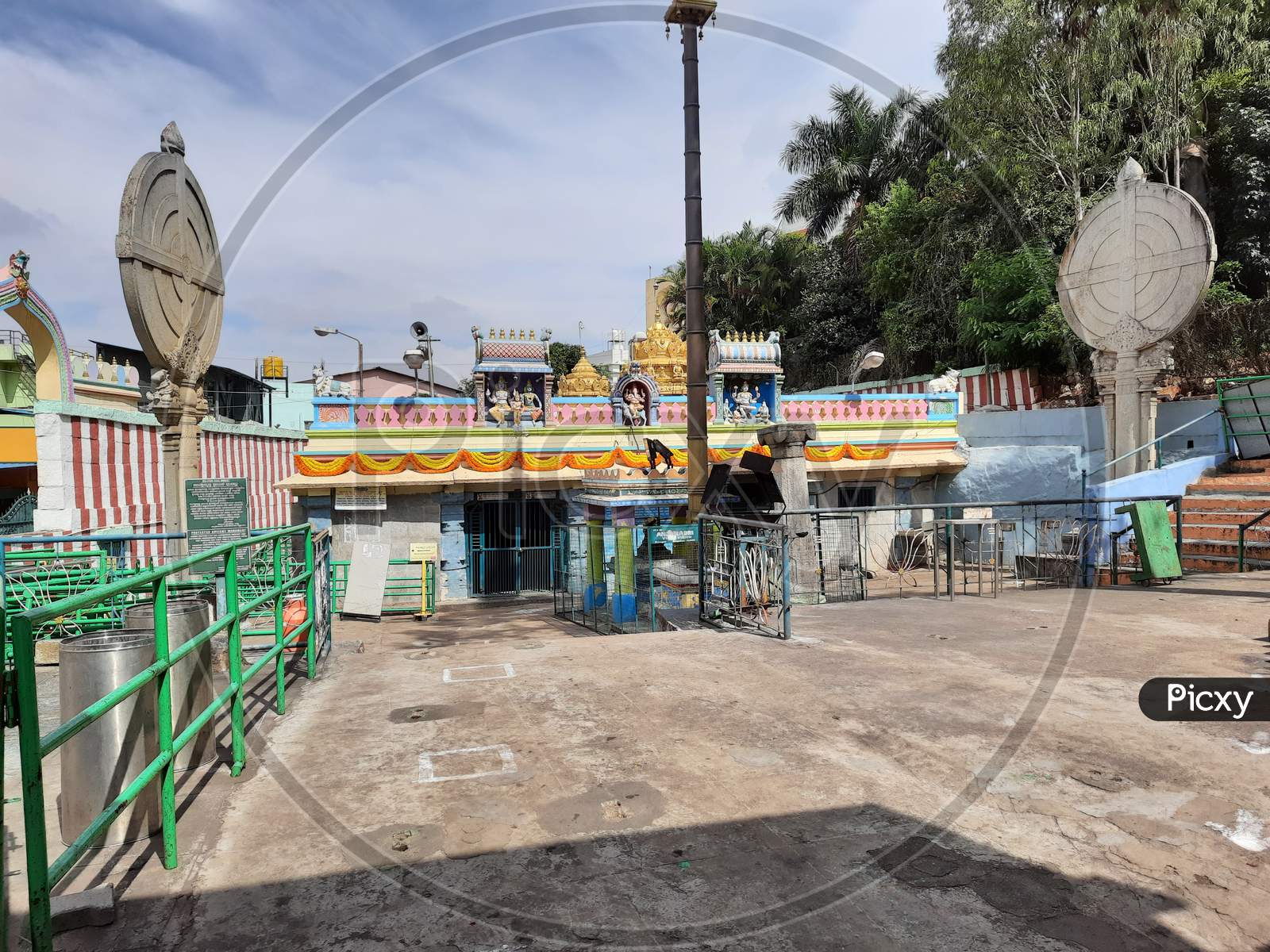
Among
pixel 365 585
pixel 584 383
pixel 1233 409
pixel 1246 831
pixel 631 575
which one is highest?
pixel 584 383

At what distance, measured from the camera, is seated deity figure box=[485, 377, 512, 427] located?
20938 mm

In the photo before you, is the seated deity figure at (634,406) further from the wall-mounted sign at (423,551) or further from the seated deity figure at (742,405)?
the wall-mounted sign at (423,551)

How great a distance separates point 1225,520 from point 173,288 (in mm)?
15739

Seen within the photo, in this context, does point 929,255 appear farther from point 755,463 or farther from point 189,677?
point 189,677

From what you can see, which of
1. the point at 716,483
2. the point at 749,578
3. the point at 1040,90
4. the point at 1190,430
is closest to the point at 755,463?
the point at 716,483

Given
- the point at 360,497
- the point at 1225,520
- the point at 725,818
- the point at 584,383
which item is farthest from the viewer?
the point at 584,383

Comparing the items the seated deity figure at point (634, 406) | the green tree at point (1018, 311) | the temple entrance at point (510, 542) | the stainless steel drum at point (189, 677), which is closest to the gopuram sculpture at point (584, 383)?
the seated deity figure at point (634, 406)

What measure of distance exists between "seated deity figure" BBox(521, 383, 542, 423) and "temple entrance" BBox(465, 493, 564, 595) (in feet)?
7.19

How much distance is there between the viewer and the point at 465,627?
16391 millimetres

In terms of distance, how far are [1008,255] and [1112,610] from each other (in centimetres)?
1960

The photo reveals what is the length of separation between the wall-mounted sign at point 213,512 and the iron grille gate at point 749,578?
207 inches

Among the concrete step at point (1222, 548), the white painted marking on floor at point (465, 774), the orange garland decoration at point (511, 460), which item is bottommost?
the white painted marking on floor at point (465, 774)

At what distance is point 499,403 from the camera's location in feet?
69.8

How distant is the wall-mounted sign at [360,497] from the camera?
63.9 feet
